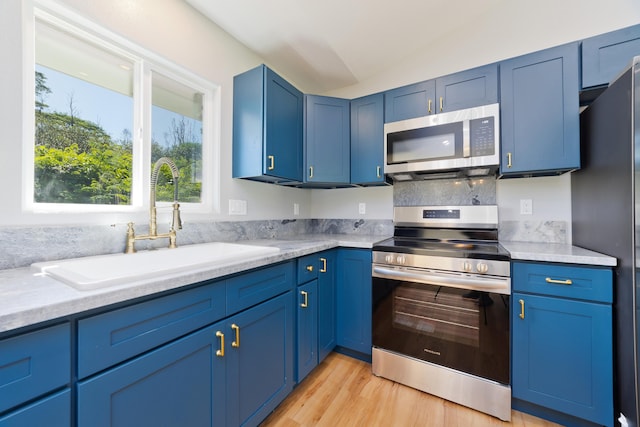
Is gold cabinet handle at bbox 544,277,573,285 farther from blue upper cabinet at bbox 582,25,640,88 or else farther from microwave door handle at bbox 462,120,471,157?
blue upper cabinet at bbox 582,25,640,88

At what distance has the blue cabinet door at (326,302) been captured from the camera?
185 cm

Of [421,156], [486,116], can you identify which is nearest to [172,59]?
[421,156]

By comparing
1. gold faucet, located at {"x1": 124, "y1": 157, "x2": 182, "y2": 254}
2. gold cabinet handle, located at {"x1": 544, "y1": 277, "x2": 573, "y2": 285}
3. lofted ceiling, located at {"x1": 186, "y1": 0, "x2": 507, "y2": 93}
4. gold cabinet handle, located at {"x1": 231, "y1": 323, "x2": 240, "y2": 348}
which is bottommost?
gold cabinet handle, located at {"x1": 231, "y1": 323, "x2": 240, "y2": 348}

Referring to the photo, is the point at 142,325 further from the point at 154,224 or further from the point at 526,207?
the point at 526,207

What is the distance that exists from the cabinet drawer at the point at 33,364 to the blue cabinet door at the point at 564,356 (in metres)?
1.98

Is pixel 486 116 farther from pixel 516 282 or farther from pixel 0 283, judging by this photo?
pixel 0 283

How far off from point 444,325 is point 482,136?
1.30m

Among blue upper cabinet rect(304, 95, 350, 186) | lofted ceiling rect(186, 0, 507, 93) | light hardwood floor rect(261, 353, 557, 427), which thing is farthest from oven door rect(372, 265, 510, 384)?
lofted ceiling rect(186, 0, 507, 93)

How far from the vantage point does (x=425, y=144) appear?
197 cm

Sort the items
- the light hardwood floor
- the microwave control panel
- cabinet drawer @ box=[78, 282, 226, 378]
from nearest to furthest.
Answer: cabinet drawer @ box=[78, 282, 226, 378] < the light hardwood floor < the microwave control panel

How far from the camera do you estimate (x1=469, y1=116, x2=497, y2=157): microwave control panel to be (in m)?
1.77

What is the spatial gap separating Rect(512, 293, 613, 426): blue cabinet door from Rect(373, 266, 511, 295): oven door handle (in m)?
0.12

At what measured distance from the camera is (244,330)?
1212mm

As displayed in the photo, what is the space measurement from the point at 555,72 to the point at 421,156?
93 cm
